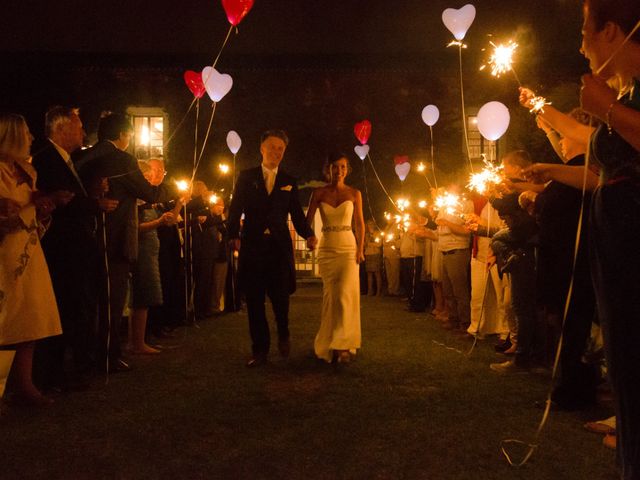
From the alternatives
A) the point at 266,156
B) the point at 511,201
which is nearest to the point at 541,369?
the point at 511,201

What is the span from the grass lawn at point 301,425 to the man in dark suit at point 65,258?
0.38 m

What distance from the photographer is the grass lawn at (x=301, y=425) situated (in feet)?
9.63

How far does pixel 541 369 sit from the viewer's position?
215 inches

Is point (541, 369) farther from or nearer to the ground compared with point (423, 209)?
nearer to the ground

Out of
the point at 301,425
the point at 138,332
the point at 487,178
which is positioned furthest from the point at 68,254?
the point at 487,178

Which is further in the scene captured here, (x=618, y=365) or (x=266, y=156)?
(x=266, y=156)

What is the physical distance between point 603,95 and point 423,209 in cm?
1187

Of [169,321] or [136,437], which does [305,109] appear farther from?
[136,437]

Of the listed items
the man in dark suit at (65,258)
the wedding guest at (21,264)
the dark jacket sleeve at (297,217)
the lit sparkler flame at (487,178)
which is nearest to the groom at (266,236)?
the dark jacket sleeve at (297,217)

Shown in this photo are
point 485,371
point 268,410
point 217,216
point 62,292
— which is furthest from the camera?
point 217,216

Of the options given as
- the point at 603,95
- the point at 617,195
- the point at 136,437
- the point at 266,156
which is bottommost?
the point at 136,437

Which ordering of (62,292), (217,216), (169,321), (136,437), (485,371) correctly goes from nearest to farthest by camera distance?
(136,437)
(62,292)
(485,371)
(169,321)
(217,216)

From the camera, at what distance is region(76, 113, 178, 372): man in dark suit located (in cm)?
517

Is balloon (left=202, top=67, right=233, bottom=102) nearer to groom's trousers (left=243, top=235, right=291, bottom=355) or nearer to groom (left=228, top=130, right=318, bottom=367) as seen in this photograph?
groom (left=228, top=130, right=318, bottom=367)
